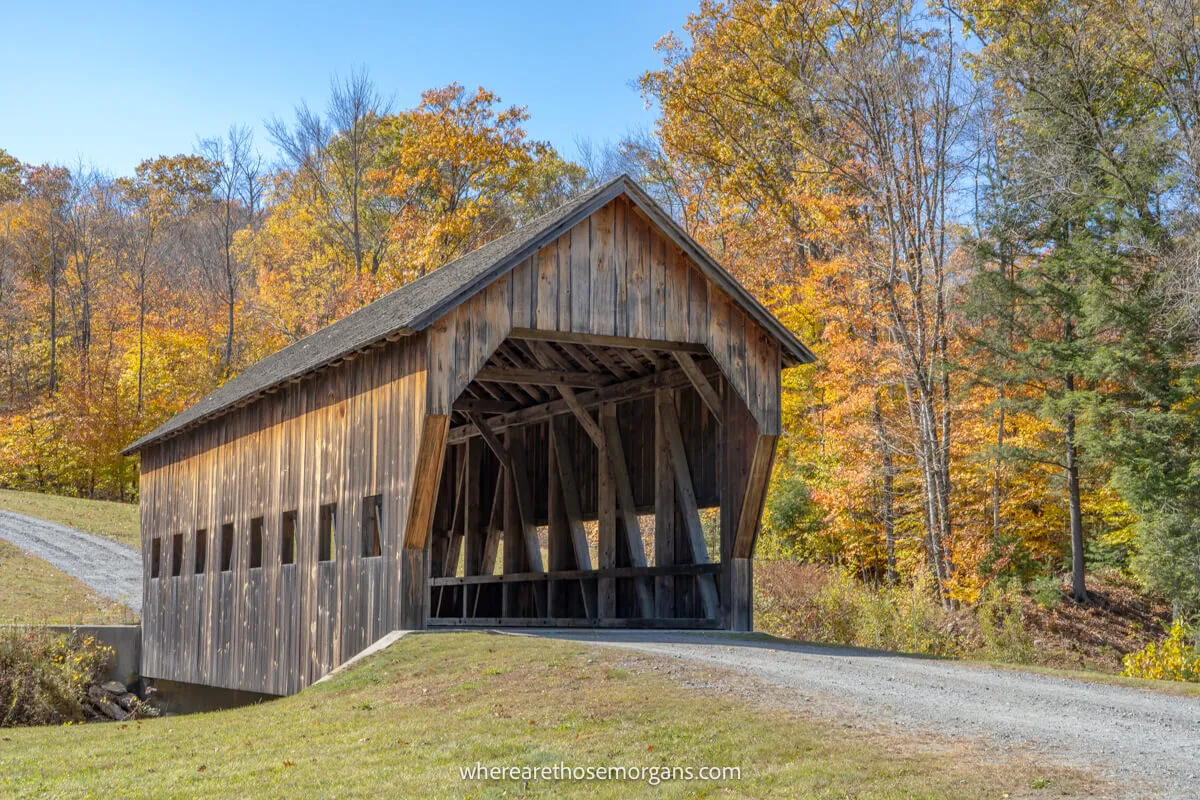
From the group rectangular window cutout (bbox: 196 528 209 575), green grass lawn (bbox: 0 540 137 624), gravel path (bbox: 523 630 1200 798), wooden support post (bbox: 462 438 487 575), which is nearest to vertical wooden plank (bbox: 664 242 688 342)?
gravel path (bbox: 523 630 1200 798)

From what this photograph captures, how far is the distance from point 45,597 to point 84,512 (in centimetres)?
Answer: 1337

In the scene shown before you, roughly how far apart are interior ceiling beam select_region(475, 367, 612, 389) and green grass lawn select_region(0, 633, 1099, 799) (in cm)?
594

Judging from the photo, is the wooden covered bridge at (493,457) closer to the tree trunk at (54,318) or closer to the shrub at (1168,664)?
the shrub at (1168,664)

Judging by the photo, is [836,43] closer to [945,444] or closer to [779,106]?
[779,106]

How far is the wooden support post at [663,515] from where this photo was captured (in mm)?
17219

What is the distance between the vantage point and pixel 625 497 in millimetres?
18188

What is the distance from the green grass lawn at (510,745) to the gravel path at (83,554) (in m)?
18.3

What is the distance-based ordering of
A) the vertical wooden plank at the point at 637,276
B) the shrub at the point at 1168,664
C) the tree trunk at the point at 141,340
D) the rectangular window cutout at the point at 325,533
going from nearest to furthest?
the vertical wooden plank at the point at 637,276, the rectangular window cutout at the point at 325,533, the shrub at the point at 1168,664, the tree trunk at the point at 141,340

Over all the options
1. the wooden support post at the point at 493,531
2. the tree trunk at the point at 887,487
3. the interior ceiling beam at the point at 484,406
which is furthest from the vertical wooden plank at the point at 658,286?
the tree trunk at the point at 887,487

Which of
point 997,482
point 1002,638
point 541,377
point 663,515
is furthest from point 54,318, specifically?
point 1002,638

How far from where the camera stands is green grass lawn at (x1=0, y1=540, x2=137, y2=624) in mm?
25188

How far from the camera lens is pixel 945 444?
25.8m

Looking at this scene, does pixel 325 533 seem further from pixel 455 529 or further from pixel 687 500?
pixel 455 529

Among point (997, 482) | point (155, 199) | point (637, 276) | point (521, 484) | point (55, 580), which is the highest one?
point (155, 199)
